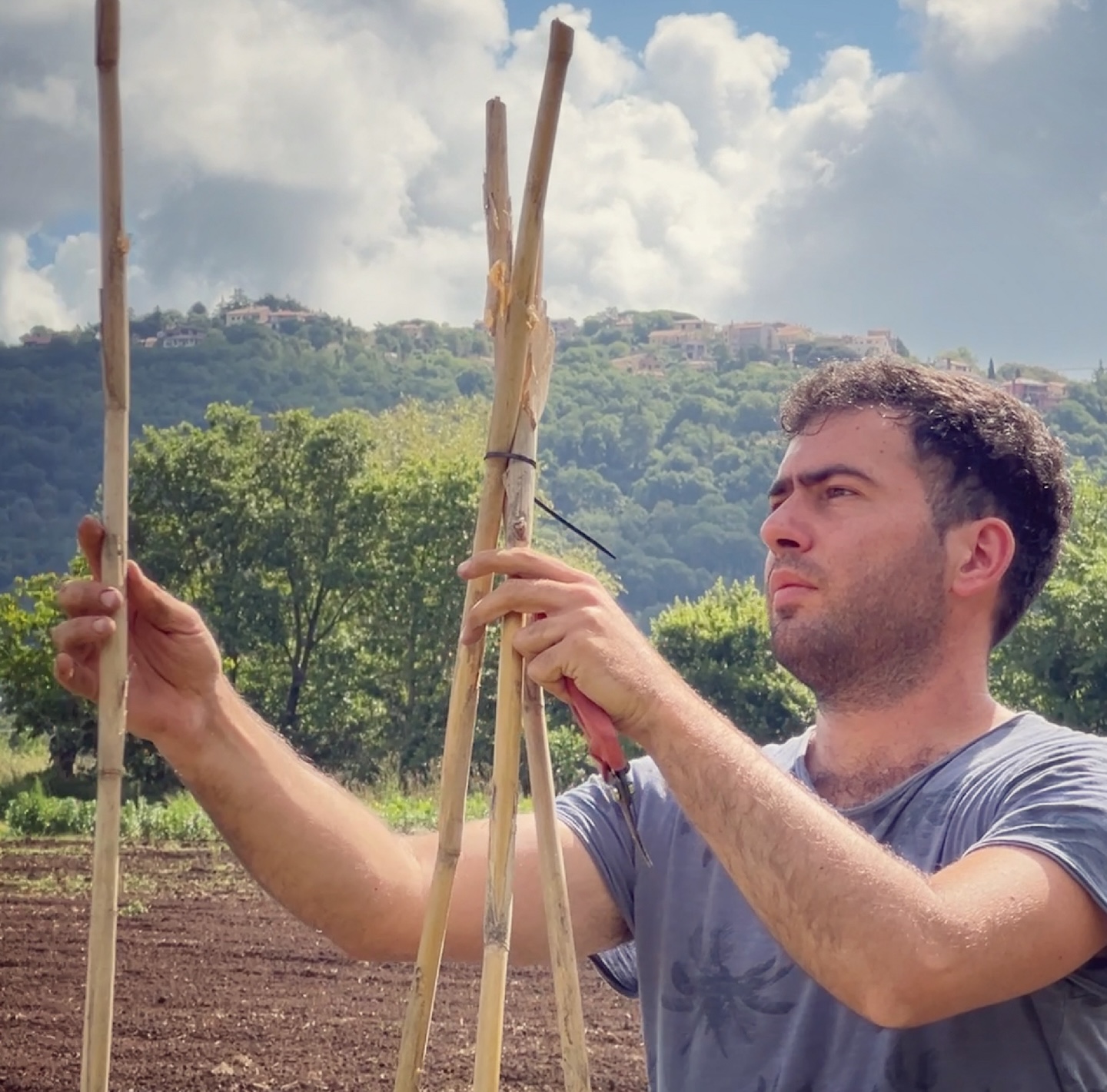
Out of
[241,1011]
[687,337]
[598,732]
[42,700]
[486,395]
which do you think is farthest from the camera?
[687,337]

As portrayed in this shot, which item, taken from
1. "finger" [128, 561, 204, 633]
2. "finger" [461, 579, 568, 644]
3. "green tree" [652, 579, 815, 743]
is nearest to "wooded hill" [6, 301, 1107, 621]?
"green tree" [652, 579, 815, 743]

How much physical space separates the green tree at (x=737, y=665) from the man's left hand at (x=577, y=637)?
24117mm

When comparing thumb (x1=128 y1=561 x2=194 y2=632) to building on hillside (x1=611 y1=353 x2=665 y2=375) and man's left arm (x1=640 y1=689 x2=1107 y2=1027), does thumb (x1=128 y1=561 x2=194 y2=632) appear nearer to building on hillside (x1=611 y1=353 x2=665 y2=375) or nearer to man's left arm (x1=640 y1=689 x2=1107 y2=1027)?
man's left arm (x1=640 y1=689 x2=1107 y2=1027)

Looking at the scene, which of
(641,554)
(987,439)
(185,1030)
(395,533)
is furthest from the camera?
(641,554)

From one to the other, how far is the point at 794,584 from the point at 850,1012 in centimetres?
60

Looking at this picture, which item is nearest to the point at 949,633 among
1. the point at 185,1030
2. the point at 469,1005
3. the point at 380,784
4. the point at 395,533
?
the point at 185,1030

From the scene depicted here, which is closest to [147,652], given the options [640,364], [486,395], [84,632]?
[84,632]

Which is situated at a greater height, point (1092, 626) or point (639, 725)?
point (1092, 626)

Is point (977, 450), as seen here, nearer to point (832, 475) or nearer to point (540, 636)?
point (832, 475)

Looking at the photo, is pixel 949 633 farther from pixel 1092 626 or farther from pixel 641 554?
pixel 641 554

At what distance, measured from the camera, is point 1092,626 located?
2425 centimetres

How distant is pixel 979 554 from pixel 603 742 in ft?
2.51

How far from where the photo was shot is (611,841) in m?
2.35

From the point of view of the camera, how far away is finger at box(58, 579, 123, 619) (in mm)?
1896
